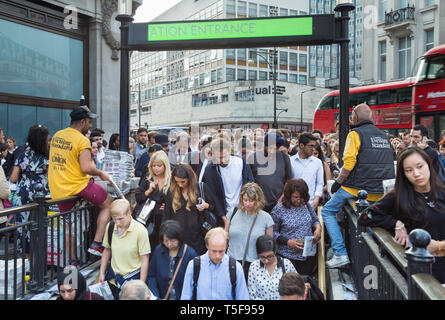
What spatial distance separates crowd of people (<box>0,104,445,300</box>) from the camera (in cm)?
389

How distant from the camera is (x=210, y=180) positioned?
5191mm

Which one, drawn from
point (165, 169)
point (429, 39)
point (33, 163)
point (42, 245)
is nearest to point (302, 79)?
point (429, 39)

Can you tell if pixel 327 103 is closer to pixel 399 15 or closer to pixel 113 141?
pixel 399 15

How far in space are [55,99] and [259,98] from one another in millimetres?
47419

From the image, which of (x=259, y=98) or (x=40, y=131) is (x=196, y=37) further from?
(x=259, y=98)

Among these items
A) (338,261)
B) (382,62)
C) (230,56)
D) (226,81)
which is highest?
(230,56)

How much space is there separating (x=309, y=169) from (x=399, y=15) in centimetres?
2857

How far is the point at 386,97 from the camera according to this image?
67.4 ft

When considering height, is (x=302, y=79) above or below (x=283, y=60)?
below

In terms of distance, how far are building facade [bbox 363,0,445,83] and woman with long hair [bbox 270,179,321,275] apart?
25.4m

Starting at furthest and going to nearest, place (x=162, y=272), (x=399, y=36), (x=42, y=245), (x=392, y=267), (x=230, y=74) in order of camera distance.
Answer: (x=230, y=74) → (x=399, y=36) → (x=42, y=245) → (x=162, y=272) → (x=392, y=267)

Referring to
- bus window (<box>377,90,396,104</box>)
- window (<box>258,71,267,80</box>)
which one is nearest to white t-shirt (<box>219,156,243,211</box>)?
bus window (<box>377,90,396,104</box>)

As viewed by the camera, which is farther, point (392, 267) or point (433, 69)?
point (433, 69)

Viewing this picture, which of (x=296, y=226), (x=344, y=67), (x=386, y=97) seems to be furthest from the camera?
(x=386, y=97)
